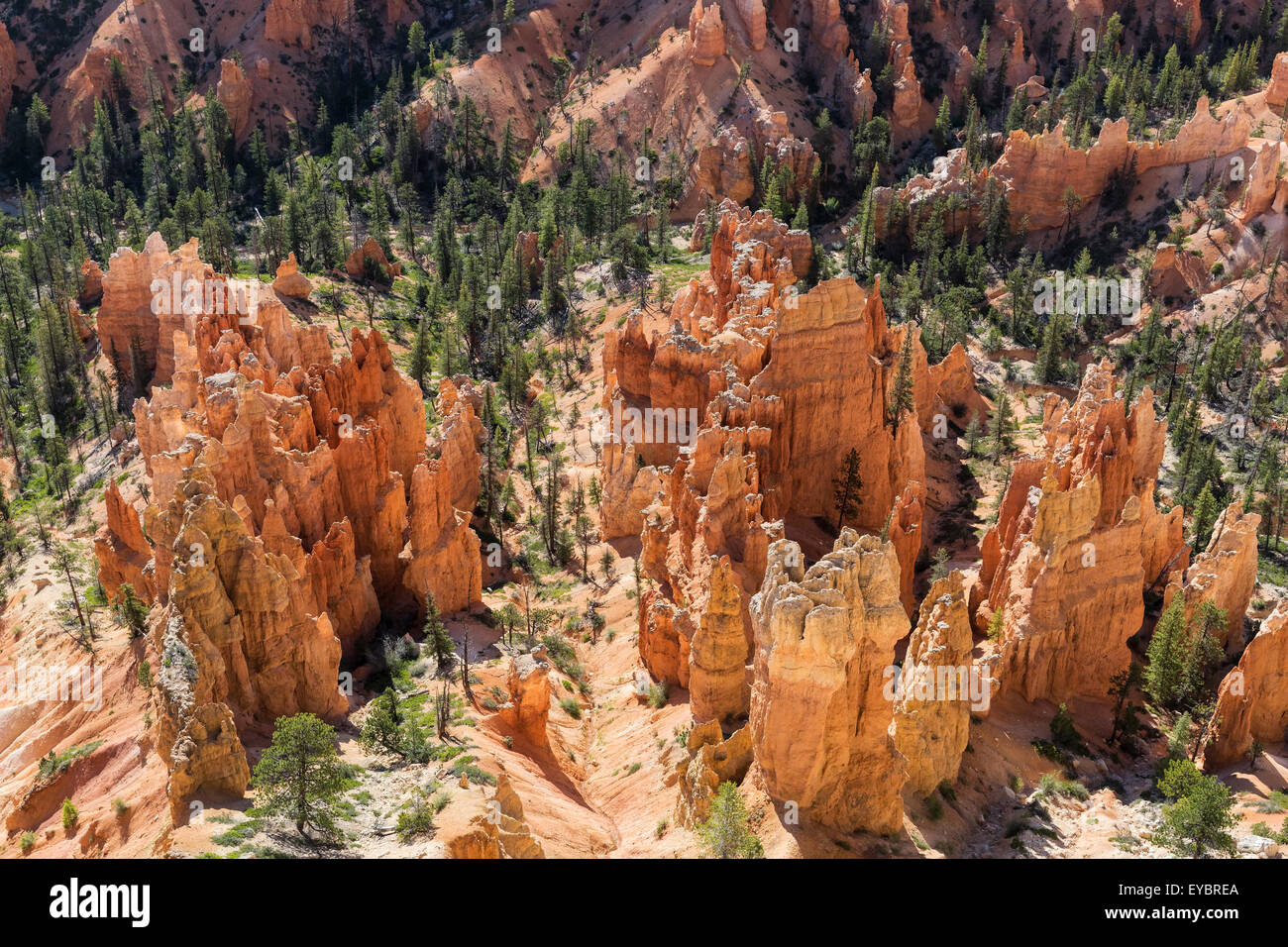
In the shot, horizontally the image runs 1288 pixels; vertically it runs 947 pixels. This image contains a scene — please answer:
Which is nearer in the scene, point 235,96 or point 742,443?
point 742,443

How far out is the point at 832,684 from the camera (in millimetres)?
37094

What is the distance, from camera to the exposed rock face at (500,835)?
3462 centimetres

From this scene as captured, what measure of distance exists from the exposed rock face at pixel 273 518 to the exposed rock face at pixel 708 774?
1522 cm

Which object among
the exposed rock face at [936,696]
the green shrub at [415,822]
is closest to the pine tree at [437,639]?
the green shrub at [415,822]

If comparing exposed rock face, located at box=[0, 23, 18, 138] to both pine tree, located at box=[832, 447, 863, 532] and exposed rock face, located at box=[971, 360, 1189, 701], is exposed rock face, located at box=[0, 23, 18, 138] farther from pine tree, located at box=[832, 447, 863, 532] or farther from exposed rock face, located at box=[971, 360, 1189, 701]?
exposed rock face, located at box=[971, 360, 1189, 701]

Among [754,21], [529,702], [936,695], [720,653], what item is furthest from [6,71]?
[936,695]

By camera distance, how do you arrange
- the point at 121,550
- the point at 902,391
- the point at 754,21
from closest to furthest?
the point at 121,550
the point at 902,391
the point at 754,21

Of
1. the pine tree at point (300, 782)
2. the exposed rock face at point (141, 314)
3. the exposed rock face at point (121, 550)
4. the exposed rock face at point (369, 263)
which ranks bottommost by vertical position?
the pine tree at point (300, 782)

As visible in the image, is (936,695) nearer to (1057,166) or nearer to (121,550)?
(121,550)

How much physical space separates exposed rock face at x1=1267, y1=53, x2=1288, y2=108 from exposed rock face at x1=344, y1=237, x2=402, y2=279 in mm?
86074

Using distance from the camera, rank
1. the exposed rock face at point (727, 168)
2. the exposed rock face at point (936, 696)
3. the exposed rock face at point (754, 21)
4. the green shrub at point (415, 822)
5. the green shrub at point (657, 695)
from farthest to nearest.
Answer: the exposed rock face at point (754, 21)
the exposed rock face at point (727, 168)
the green shrub at point (657, 695)
the exposed rock face at point (936, 696)
the green shrub at point (415, 822)

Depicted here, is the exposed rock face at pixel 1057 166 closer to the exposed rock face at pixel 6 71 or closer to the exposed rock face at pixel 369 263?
the exposed rock face at pixel 369 263

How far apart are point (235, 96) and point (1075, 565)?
12524 centimetres
